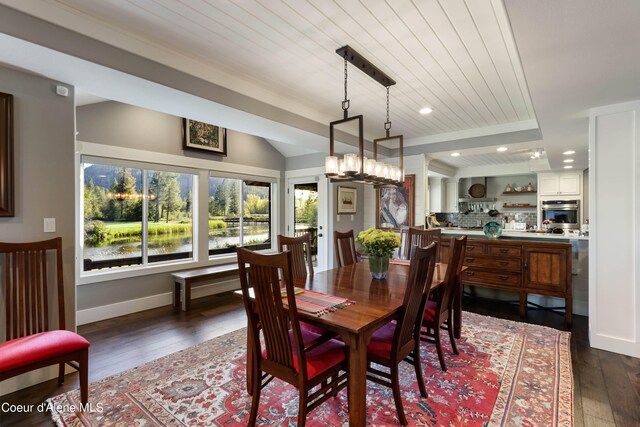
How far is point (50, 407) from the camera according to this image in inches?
80.8

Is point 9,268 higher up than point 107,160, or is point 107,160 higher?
point 107,160

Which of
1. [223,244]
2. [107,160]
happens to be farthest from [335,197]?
[107,160]

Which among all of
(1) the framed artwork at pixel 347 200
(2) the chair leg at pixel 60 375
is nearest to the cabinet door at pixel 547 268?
(1) the framed artwork at pixel 347 200

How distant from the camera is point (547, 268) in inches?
149

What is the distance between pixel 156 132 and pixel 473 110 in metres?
4.13

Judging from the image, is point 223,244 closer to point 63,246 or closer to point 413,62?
point 63,246

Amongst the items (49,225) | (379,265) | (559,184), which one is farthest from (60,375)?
(559,184)

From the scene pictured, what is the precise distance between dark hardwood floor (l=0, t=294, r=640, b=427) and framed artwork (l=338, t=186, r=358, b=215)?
2352mm

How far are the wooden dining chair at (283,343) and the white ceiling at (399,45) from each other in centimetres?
160

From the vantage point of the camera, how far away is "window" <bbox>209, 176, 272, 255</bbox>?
16.8 ft

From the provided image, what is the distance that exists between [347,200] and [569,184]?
203 inches

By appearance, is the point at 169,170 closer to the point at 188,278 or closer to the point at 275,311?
the point at 188,278

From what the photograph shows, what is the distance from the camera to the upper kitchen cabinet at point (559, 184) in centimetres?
671

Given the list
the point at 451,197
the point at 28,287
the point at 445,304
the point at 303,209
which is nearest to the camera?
the point at 28,287
